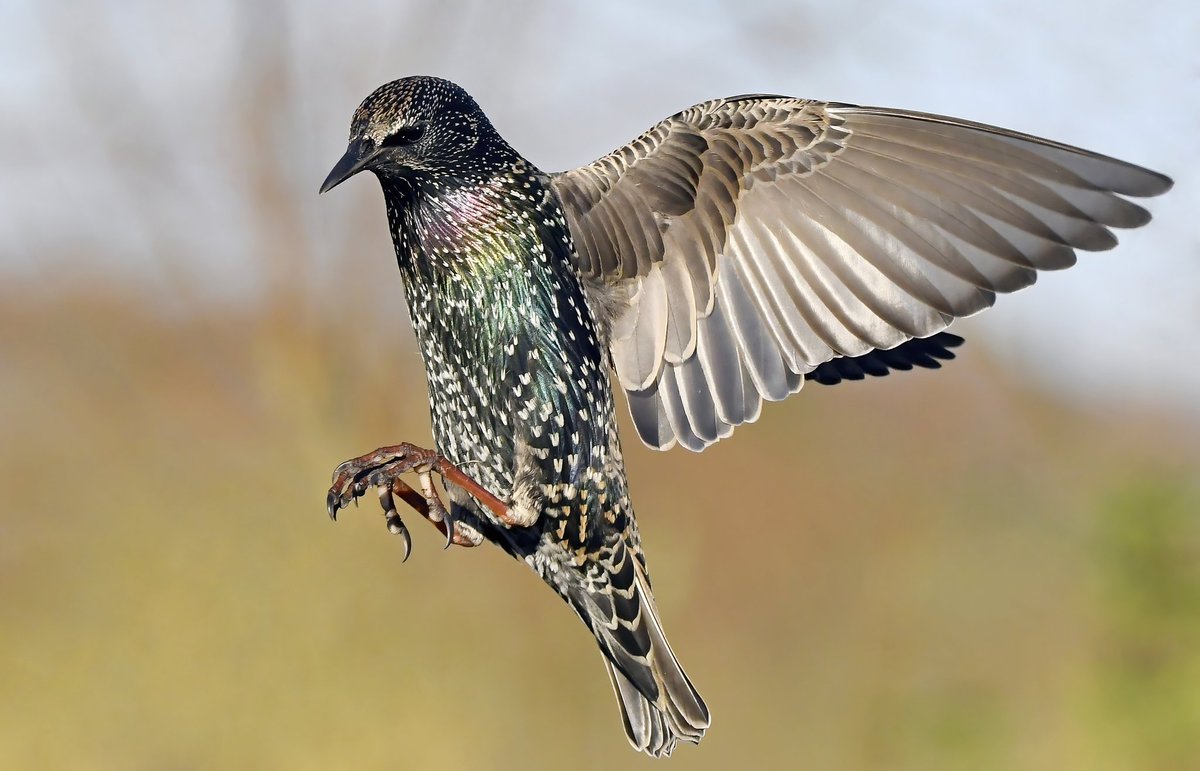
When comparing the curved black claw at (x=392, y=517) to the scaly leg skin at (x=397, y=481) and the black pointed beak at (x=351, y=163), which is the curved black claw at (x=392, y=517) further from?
the black pointed beak at (x=351, y=163)

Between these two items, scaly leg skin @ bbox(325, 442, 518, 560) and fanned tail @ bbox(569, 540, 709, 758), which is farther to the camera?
fanned tail @ bbox(569, 540, 709, 758)

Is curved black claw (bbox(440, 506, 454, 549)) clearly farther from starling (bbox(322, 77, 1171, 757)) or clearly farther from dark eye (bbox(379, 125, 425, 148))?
dark eye (bbox(379, 125, 425, 148))

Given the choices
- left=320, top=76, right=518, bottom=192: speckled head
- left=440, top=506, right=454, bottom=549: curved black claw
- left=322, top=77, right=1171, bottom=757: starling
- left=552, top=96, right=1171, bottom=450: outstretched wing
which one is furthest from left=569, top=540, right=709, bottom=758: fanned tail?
left=320, top=76, right=518, bottom=192: speckled head

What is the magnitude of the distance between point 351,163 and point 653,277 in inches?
24.4

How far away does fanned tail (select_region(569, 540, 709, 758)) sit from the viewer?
2158 mm

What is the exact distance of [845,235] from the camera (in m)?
2.06

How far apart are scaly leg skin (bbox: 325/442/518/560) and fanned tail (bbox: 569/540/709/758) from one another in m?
0.45

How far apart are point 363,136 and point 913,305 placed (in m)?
0.91

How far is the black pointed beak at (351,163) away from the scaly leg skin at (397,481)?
1.22ft

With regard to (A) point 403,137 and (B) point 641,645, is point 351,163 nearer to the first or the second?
(A) point 403,137

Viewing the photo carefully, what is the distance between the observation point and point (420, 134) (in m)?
1.83

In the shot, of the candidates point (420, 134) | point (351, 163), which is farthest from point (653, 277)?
point (351, 163)

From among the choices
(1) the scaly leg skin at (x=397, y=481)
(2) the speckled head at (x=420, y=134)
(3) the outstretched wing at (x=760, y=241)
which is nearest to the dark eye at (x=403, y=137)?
(2) the speckled head at (x=420, y=134)

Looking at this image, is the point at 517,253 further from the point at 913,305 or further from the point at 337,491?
the point at 913,305
